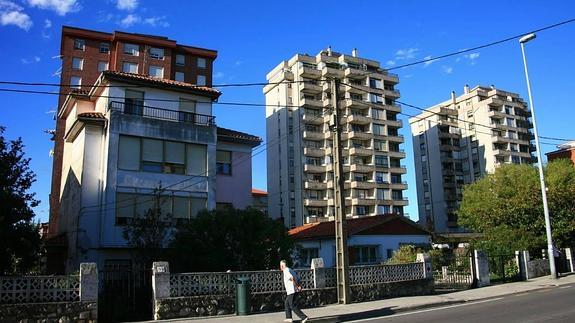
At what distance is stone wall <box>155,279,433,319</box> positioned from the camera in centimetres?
1484

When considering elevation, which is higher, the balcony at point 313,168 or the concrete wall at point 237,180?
the balcony at point 313,168

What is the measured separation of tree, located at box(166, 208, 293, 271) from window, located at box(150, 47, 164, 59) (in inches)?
1548

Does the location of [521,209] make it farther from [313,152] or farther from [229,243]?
[313,152]

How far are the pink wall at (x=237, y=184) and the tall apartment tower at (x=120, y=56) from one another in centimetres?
2772

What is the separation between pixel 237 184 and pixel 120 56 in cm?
3152

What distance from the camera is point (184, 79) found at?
5706 centimetres

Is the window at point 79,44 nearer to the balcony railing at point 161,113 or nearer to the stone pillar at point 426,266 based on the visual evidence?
the balcony railing at point 161,113

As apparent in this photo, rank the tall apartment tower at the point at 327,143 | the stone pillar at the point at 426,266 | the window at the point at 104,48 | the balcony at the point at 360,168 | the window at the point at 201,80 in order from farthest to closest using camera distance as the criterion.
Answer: the balcony at the point at 360,168 < the tall apartment tower at the point at 327,143 < the window at the point at 201,80 < the window at the point at 104,48 < the stone pillar at the point at 426,266

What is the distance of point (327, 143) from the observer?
79688 millimetres

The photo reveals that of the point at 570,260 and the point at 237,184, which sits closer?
the point at 570,260

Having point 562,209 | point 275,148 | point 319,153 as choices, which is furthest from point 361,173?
point 562,209

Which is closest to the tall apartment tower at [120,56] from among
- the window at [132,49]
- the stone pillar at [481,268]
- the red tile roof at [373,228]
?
the window at [132,49]

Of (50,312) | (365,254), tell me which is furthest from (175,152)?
(365,254)

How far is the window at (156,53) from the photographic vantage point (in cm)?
5591
